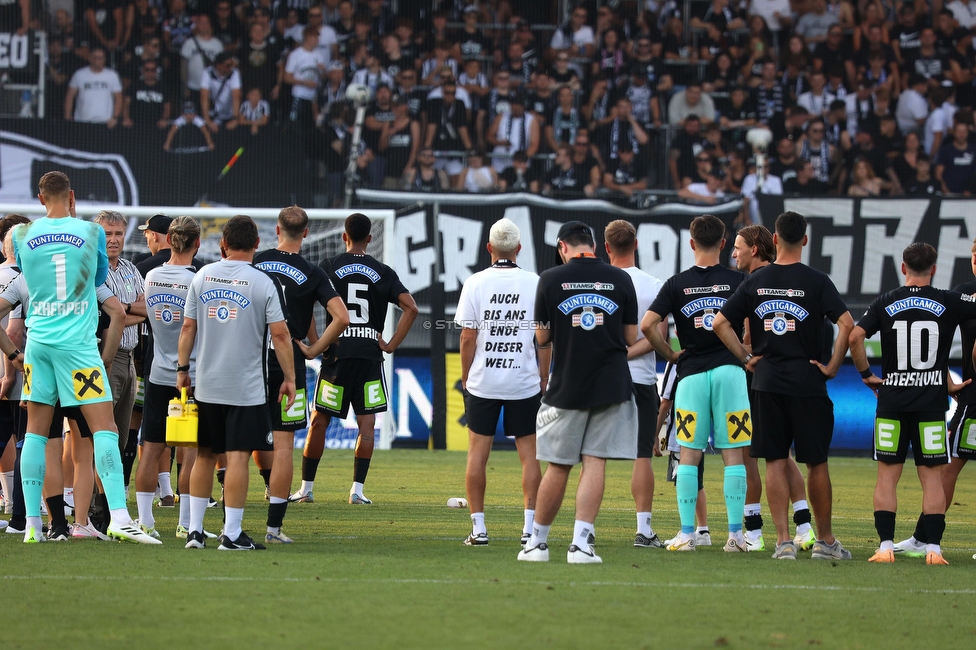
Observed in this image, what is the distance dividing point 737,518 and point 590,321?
181 cm

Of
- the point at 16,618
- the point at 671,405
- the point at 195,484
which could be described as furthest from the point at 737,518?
the point at 16,618

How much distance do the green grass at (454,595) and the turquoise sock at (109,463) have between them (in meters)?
0.37

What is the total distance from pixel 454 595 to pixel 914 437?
357cm

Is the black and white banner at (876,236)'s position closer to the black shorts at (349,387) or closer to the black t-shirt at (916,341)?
the black shorts at (349,387)

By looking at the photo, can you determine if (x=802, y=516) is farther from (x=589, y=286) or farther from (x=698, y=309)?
(x=589, y=286)

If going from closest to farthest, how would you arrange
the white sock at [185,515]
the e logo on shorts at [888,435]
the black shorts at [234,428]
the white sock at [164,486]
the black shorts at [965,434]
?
the black shorts at [234,428] < the e logo on shorts at [888,435] < the white sock at [185,515] < the black shorts at [965,434] < the white sock at [164,486]

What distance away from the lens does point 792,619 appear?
18.8 ft

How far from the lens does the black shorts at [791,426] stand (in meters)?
7.82

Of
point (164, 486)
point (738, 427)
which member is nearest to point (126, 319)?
point (164, 486)

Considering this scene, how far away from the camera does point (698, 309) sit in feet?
26.5

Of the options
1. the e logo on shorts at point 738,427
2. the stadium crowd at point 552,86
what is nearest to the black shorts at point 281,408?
the e logo on shorts at point 738,427

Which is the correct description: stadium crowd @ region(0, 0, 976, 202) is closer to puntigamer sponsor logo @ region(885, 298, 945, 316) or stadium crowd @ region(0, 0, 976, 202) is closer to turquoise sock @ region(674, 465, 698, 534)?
puntigamer sponsor logo @ region(885, 298, 945, 316)

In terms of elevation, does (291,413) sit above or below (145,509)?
above

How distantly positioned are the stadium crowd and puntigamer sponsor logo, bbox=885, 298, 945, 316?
10837 millimetres
